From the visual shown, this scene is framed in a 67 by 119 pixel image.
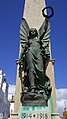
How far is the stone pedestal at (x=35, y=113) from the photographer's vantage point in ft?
25.7

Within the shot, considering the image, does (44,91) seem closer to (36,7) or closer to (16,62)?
(16,62)

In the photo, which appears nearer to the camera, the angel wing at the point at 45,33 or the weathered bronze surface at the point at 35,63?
the weathered bronze surface at the point at 35,63

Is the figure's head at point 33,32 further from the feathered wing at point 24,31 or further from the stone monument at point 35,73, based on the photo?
the feathered wing at point 24,31

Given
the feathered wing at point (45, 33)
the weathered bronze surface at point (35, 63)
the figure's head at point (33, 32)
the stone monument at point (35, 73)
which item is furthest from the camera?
the feathered wing at point (45, 33)

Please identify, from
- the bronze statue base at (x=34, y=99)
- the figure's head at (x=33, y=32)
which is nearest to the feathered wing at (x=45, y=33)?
the figure's head at (x=33, y=32)

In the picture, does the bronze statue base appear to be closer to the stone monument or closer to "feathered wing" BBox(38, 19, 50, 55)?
the stone monument

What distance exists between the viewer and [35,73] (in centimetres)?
852

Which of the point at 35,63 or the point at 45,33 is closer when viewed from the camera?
the point at 35,63

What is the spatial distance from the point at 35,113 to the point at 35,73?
138 cm

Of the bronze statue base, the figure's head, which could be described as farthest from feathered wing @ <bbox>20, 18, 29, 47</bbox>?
the bronze statue base

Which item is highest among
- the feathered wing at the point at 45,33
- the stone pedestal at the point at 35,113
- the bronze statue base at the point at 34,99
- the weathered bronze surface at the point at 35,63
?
the feathered wing at the point at 45,33

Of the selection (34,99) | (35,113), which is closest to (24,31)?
(34,99)

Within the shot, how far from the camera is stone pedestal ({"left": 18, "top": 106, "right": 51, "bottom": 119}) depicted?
25.7 ft

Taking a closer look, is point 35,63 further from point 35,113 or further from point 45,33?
point 35,113
